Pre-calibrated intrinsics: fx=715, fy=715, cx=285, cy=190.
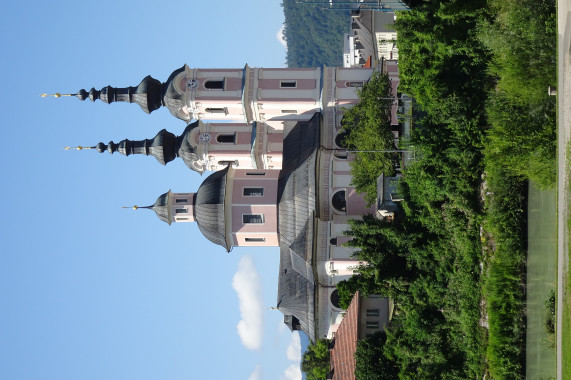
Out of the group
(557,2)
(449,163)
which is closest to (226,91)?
(449,163)

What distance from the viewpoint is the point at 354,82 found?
5225 centimetres

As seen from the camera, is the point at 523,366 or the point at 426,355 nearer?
the point at 523,366

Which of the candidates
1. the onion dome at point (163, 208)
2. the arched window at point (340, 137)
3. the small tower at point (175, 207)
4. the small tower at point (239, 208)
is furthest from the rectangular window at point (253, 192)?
the onion dome at point (163, 208)

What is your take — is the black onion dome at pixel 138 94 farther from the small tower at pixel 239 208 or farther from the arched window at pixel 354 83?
the arched window at pixel 354 83

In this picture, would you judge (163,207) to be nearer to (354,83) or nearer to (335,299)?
(335,299)

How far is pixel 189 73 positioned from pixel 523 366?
3177cm

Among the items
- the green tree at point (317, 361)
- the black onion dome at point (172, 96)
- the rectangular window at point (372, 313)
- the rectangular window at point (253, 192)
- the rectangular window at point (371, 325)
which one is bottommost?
the green tree at point (317, 361)

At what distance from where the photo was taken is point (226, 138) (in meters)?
55.9

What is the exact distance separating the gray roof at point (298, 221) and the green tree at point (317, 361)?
13.5 feet

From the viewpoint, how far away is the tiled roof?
47219 mm

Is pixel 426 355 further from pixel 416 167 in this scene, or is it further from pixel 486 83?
pixel 486 83

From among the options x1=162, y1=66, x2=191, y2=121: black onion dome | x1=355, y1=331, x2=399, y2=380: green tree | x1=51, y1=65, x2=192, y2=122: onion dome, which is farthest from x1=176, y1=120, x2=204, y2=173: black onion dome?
x1=355, y1=331, x2=399, y2=380: green tree

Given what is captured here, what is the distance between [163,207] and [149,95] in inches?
344

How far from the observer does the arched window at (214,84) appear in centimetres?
5247
